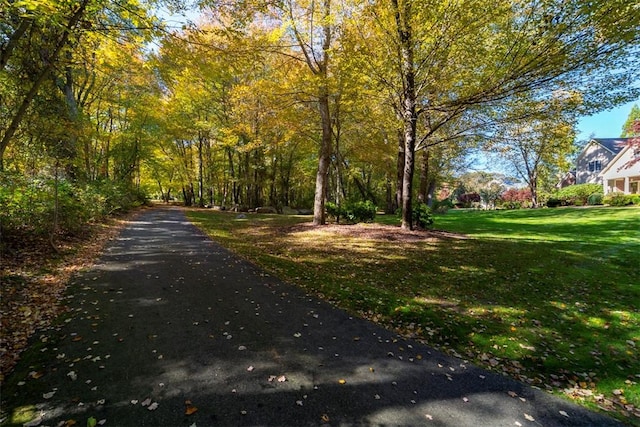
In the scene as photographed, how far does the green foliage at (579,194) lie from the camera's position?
25322 millimetres

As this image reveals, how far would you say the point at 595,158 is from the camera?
32.6 metres

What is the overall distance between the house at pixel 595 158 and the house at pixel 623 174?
166 centimetres

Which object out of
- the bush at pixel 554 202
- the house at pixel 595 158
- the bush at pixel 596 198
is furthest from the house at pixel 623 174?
the bush at pixel 554 202

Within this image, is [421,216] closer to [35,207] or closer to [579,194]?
[35,207]

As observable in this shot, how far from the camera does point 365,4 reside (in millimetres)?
8656

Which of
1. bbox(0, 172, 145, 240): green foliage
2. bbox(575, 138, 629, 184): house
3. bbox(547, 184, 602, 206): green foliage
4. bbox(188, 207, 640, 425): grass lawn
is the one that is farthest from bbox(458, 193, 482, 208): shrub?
bbox(0, 172, 145, 240): green foliage

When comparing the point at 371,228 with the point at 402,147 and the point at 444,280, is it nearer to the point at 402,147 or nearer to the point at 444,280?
the point at 444,280

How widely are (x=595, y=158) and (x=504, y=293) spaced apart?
125ft

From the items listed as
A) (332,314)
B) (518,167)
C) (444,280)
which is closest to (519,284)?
(444,280)

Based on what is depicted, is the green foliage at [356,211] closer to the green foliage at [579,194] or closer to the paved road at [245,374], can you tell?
the paved road at [245,374]

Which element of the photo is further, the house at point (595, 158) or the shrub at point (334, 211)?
the house at point (595, 158)

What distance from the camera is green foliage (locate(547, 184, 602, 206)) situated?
83.1 ft

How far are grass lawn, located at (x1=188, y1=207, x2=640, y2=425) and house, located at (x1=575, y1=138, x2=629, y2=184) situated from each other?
27.0m

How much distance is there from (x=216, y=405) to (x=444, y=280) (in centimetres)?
520
